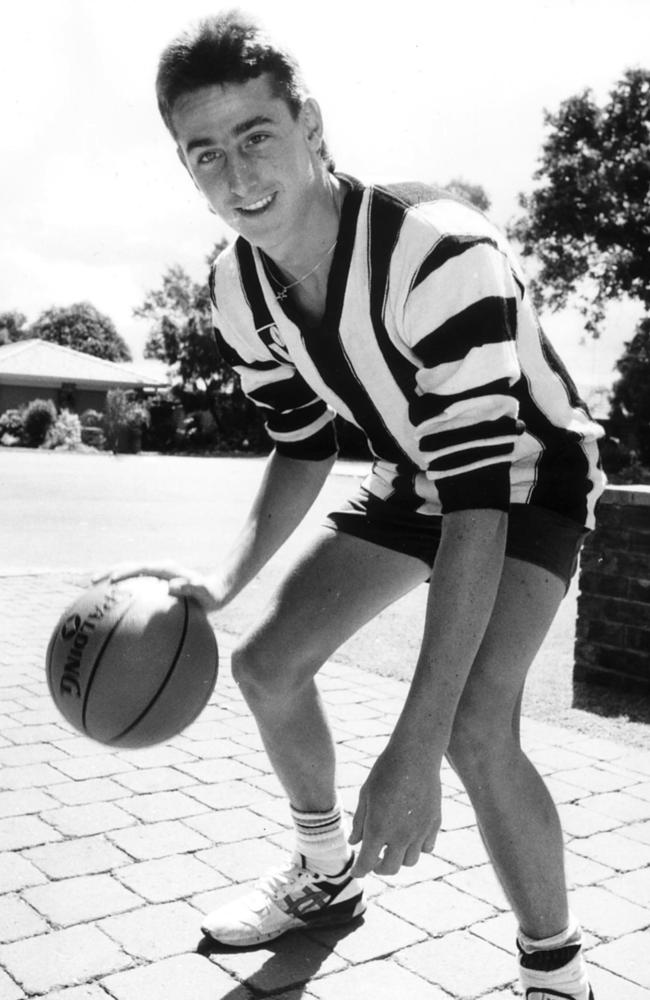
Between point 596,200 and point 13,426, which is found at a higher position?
point 596,200

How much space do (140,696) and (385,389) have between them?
1019mm

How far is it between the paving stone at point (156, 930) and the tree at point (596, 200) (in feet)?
120

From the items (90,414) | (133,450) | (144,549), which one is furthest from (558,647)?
(90,414)

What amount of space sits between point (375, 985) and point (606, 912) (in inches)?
32.9

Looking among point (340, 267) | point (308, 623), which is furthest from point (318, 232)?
point (308, 623)

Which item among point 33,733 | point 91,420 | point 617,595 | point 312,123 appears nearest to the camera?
point 312,123

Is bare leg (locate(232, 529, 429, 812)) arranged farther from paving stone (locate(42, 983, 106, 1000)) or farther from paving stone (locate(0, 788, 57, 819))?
paving stone (locate(0, 788, 57, 819))

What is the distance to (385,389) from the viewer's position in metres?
2.55

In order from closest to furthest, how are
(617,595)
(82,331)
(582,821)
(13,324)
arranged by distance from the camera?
(582,821), (617,595), (82,331), (13,324)

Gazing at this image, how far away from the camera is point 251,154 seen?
2.49 meters

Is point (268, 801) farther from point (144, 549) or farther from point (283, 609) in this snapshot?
point (144, 549)

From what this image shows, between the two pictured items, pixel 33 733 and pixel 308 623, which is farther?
pixel 33 733

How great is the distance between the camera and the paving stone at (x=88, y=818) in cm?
377

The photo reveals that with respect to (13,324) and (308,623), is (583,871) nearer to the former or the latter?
(308,623)
